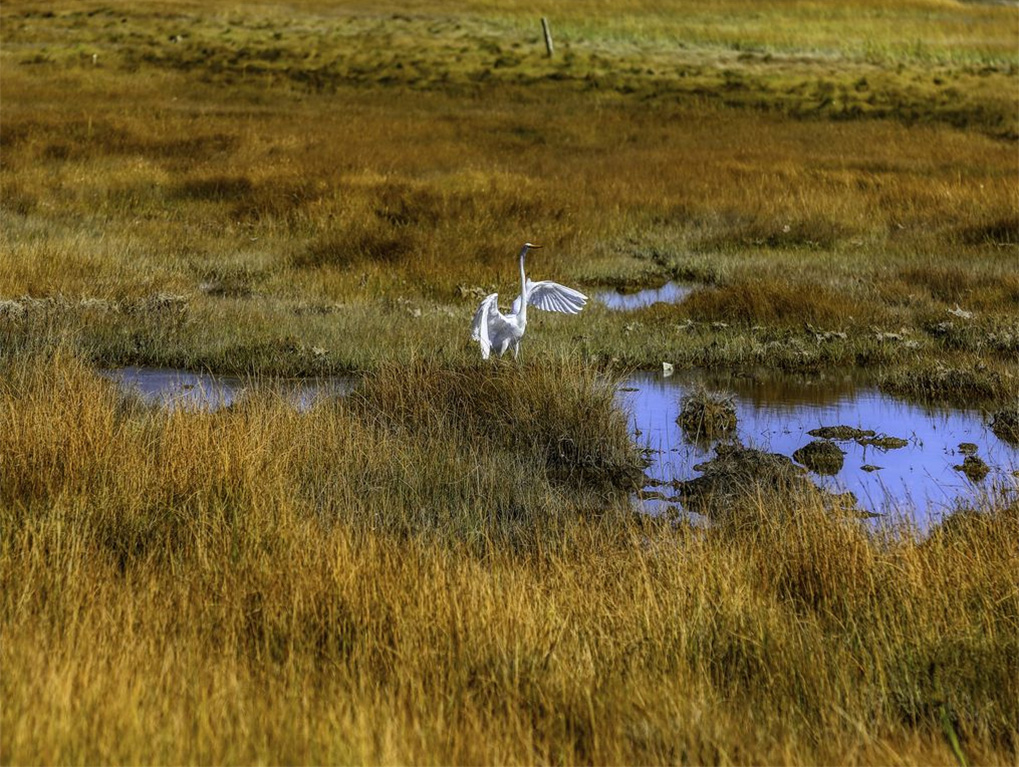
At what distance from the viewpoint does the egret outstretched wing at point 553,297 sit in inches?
346

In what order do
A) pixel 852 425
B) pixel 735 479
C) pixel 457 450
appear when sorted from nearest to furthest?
1. pixel 735 479
2. pixel 457 450
3. pixel 852 425

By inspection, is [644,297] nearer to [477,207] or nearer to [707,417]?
[477,207]

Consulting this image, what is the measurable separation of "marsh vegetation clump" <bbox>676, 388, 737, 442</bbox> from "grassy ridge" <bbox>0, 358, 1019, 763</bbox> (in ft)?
7.14

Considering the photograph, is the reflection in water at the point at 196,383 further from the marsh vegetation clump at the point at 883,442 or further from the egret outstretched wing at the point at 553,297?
the marsh vegetation clump at the point at 883,442

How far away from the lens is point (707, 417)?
26.9 ft

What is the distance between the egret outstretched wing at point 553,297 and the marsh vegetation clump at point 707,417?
108 centimetres

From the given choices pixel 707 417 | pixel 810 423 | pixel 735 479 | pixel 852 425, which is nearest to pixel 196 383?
pixel 707 417

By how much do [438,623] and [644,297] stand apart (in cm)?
895

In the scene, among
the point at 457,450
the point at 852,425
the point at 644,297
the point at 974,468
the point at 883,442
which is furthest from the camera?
the point at 644,297

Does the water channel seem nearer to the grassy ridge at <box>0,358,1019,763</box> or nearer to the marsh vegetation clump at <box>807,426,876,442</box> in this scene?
the marsh vegetation clump at <box>807,426,876,442</box>

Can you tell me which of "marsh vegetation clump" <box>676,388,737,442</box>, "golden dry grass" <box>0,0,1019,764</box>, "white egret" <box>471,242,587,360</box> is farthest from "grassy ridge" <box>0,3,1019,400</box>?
"marsh vegetation clump" <box>676,388,737,442</box>

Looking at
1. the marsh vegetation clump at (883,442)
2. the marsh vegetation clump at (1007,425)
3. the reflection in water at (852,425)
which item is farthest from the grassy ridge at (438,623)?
the marsh vegetation clump at (1007,425)

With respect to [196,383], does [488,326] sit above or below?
above

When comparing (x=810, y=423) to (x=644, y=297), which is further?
(x=644, y=297)
